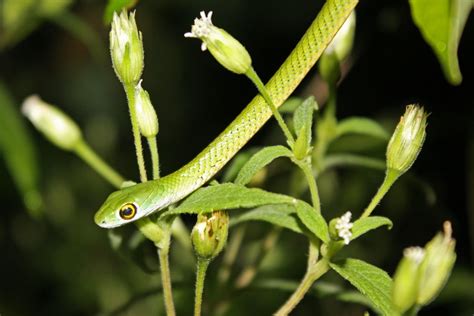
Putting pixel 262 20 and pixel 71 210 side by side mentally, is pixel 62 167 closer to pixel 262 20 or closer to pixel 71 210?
pixel 71 210

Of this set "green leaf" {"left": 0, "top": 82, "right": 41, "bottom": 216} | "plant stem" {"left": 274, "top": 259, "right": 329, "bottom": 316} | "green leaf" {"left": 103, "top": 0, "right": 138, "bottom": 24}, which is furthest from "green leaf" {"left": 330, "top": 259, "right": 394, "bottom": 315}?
"green leaf" {"left": 0, "top": 82, "right": 41, "bottom": 216}

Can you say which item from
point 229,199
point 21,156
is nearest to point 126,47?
point 229,199

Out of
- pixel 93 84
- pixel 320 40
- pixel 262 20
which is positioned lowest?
pixel 320 40

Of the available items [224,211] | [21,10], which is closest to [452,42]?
[224,211]

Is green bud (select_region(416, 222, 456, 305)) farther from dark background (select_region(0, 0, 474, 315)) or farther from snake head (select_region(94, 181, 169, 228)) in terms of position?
dark background (select_region(0, 0, 474, 315))

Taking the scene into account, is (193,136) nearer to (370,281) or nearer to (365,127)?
(365,127)

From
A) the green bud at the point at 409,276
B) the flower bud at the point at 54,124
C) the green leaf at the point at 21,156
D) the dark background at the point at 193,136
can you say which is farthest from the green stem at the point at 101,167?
the green bud at the point at 409,276
